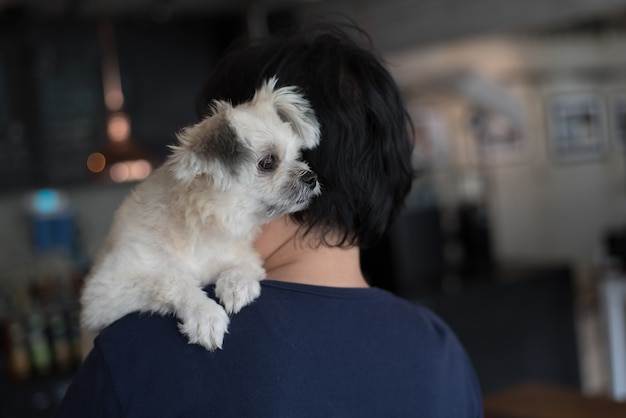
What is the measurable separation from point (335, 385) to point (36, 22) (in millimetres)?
3934

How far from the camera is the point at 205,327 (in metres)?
0.87

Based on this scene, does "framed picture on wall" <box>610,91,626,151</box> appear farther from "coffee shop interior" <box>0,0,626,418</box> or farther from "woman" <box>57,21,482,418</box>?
"woman" <box>57,21,482,418</box>

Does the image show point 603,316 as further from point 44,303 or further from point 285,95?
point 285,95

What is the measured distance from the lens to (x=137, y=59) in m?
4.53

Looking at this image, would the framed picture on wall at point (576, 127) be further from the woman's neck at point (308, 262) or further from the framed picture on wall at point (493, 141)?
the woman's neck at point (308, 262)

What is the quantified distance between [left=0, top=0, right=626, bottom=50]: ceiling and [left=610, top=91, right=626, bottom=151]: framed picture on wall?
3264mm

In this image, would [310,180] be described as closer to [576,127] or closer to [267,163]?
[267,163]

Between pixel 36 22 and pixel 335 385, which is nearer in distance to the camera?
pixel 335 385

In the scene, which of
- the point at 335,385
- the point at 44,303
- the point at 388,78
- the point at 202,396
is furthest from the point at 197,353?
the point at 44,303

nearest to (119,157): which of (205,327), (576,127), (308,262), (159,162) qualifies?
(159,162)

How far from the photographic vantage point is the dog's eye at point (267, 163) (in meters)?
1.16

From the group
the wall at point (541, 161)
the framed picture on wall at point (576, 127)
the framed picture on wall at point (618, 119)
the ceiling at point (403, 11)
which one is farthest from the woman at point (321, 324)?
the framed picture on wall at point (618, 119)

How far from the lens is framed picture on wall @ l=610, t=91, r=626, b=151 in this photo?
24.5ft

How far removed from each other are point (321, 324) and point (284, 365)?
0.09m
